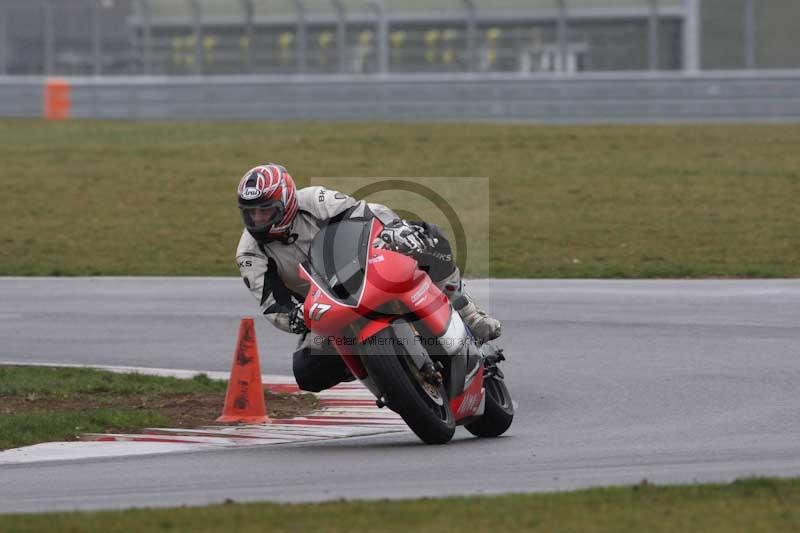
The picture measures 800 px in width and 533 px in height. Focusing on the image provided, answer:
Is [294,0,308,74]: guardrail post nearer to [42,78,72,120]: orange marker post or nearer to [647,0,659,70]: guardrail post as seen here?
[42,78,72,120]: orange marker post

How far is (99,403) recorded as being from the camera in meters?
10.4

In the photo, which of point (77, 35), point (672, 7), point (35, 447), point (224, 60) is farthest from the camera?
point (77, 35)

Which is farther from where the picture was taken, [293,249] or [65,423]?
[65,423]

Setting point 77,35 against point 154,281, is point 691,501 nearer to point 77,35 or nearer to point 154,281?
point 154,281

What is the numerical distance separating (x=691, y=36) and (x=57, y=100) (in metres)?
13.2

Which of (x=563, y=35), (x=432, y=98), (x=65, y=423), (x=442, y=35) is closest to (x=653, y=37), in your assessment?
(x=563, y=35)

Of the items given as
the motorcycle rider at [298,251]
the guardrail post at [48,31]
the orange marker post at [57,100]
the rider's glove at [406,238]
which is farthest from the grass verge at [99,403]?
the guardrail post at [48,31]

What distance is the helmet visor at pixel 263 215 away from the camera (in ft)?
28.1

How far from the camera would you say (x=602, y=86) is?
2669 centimetres

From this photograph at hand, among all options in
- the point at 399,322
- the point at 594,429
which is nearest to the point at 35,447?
the point at 399,322

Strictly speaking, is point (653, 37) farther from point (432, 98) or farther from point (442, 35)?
point (432, 98)

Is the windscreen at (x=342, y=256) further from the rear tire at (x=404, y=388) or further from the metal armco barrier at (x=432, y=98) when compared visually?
the metal armco barrier at (x=432, y=98)

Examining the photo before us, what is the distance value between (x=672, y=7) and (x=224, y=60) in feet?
30.1

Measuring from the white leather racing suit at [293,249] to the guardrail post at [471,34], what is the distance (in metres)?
20.5
